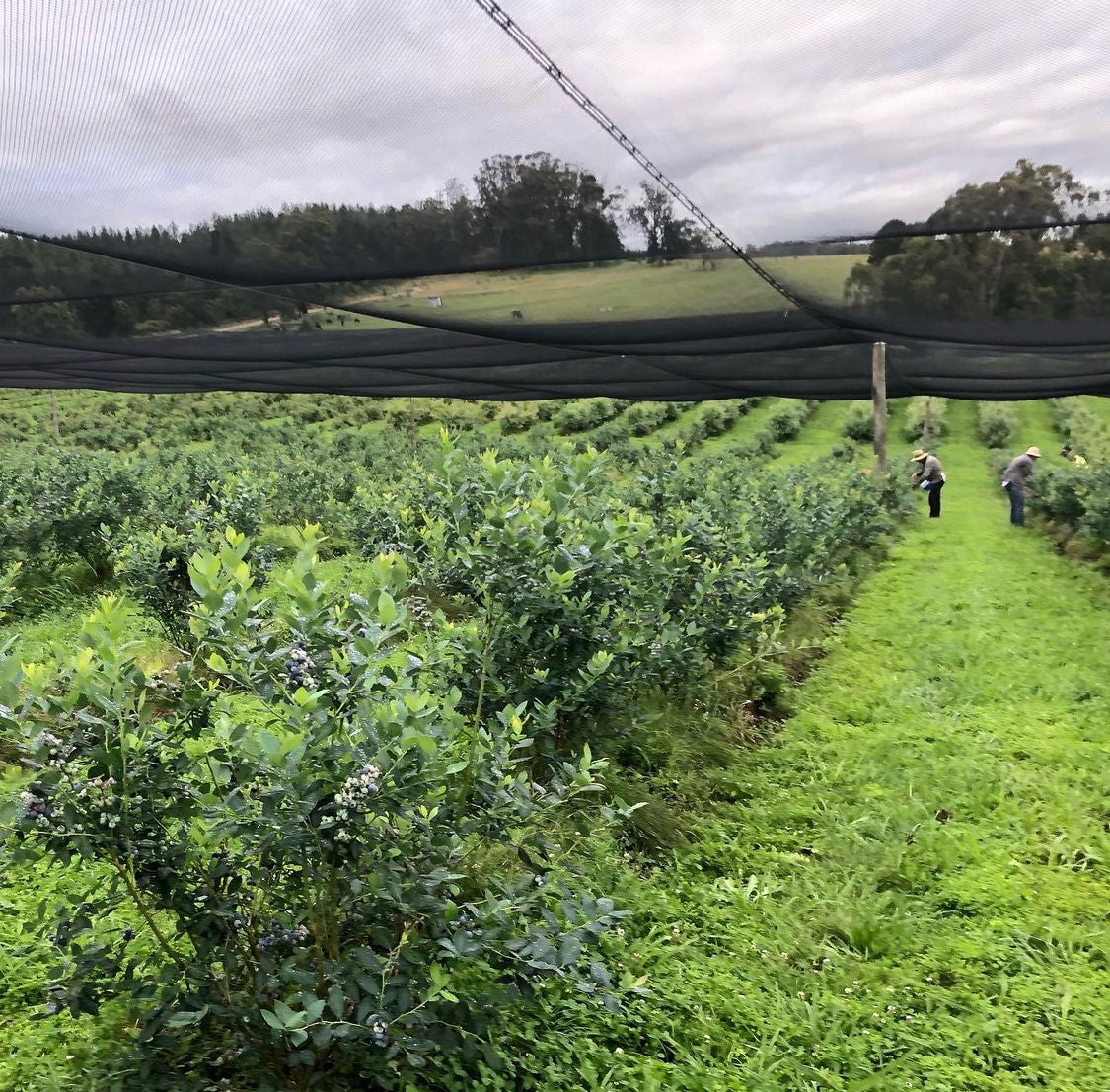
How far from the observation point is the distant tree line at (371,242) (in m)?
3.21

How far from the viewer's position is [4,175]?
3.00m

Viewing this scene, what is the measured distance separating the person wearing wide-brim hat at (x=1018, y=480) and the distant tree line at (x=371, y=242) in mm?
8897

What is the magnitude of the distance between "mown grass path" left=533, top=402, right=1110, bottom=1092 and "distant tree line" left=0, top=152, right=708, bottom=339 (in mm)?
2362

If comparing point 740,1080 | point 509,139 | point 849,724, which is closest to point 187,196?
point 509,139

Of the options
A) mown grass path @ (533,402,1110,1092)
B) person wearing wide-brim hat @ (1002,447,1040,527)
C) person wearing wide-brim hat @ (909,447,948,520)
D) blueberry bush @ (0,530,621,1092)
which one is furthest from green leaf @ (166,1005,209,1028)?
person wearing wide-brim hat @ (909,447,948,520)

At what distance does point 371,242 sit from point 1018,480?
398 inches

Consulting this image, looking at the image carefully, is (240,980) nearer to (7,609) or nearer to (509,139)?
(509,139)

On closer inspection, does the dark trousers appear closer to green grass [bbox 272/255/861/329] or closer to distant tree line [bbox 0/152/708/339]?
green grass [bbox 272/255/861/329]

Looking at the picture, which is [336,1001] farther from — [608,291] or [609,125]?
[608,291]

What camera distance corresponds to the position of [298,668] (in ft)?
5.24

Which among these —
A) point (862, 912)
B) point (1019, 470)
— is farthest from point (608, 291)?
point (1019, 470)

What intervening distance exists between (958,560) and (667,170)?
6516 millimetres

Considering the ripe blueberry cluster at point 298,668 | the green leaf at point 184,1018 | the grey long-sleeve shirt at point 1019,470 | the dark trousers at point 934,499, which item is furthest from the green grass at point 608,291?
the dark trousers at point 934,499

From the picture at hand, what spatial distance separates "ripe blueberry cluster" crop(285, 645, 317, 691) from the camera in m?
1.60
